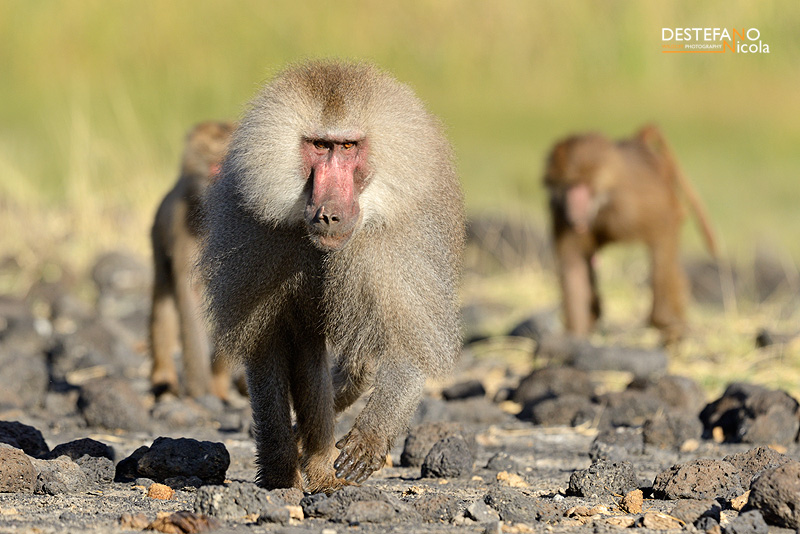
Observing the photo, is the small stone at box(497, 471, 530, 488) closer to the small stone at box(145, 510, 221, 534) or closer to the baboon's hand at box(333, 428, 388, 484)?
the baboon's hand at box(333, 428, 388, 484)

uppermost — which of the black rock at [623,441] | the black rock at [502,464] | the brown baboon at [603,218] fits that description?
the brown baboon at [603,218]

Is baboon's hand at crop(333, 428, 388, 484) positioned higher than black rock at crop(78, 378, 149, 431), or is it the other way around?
baboon's hand at crop(333, 428, 388, 484)

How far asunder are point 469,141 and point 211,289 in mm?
13477

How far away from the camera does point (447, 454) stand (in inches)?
180

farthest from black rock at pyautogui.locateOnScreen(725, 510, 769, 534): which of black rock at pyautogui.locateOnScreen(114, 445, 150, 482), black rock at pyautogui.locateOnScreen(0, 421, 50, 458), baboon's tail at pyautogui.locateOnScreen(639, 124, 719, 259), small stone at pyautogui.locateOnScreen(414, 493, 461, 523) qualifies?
baboon's tail at pyautogui.locateOnScreen(639, 124, 719, 259)

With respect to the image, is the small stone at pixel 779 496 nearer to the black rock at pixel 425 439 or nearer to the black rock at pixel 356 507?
the black rock at pixel 356 507

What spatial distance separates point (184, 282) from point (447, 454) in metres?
2.63

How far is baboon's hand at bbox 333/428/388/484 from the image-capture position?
3926mm

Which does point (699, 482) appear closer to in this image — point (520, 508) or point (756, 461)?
point (756, 461)

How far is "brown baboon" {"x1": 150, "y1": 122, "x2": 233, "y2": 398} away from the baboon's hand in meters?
2.77

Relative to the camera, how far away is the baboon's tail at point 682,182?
928 centimetres

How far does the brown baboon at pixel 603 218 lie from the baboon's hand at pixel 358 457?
4905 millimetres

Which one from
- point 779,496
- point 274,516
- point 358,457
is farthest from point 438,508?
point 779,496

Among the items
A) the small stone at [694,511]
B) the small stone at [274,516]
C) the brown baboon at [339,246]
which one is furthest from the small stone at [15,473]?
the small stone at [694,511]
